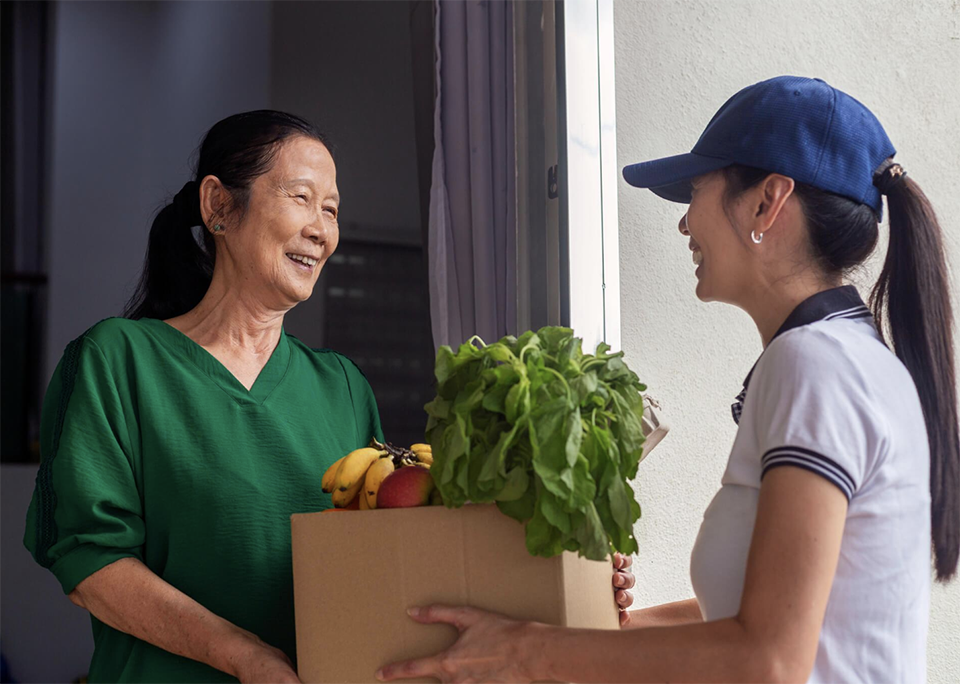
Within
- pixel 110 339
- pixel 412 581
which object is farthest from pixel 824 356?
pixel 110 339

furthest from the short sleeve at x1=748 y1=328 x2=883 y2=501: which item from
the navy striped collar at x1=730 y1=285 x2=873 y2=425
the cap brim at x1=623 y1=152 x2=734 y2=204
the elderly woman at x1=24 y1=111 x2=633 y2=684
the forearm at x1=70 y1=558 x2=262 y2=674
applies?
the forearm at x1=70 y1=558 x2=262 y2=674

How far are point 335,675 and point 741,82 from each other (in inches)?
64.0

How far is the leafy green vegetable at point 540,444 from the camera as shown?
1.00m

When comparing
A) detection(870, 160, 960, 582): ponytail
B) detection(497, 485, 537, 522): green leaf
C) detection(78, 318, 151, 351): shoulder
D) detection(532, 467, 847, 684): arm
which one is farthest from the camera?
detection(78, 318, 151, 351): shoulder

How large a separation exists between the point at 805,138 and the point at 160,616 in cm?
105

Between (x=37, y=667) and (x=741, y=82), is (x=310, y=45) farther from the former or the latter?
(x=37, y=667)

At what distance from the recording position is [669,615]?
149 cm

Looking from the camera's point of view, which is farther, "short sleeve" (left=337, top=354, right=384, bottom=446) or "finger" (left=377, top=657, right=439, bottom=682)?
"short sleeve" (left=337, top=354, right=384, bottom=446)

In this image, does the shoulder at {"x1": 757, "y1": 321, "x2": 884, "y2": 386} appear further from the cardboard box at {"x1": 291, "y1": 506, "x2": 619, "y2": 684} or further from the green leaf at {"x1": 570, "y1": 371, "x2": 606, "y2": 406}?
the cardboard box at {"x1": 291, "y1": 506, "x2": 619, "y2": 684}

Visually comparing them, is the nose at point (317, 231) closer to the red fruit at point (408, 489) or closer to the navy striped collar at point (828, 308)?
the red fruit at point (408, 489)

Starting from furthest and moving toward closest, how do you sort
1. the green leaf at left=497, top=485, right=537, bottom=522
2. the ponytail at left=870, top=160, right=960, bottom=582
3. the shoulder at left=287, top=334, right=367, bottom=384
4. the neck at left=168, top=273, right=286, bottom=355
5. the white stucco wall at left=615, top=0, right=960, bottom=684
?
the white stucco wall at left=615, top=0, right=960, bottom=684, the shoulder at left=287, top=334, right=367, bottom=384, the neck at left=168, top=273, right=286, bottom=355, the ponytail at left=870, top=160, right=960, bottom=582, the green leaf at left=497, top=485, right=537, bottom=522

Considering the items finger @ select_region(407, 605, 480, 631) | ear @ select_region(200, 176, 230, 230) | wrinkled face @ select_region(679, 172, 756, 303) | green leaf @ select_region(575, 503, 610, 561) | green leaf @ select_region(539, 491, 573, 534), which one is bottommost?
finger @ select_region(407, 605, 480, 631)

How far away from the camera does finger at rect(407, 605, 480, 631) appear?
3.44 feet

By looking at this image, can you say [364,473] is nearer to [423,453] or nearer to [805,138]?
[423,453]
